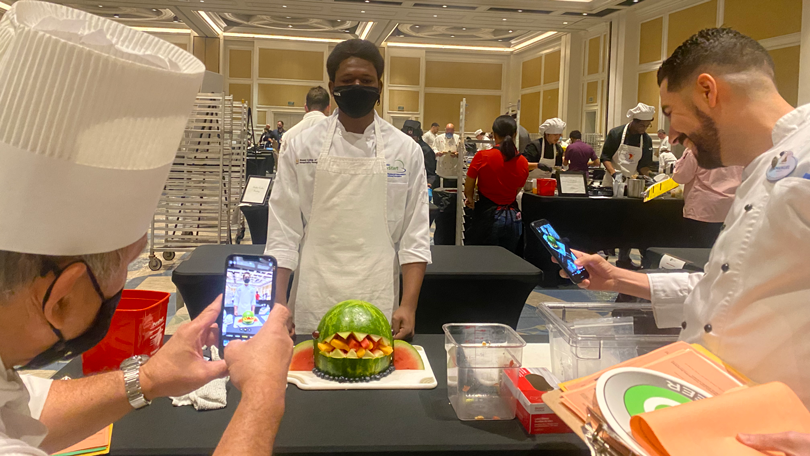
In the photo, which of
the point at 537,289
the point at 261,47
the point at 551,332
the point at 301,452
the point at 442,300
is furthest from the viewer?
the point at 261,47

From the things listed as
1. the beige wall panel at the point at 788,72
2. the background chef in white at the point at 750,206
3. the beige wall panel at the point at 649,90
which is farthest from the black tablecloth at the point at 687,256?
the beige wall panel at the point at 649,90

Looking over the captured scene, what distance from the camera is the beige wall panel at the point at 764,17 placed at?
8.57m

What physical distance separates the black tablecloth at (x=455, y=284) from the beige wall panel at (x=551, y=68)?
534 inches

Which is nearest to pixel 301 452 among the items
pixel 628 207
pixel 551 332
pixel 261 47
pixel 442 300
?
pixel 551 332

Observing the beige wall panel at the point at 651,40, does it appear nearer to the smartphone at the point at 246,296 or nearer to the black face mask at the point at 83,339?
the smartphone at the point at 246,296

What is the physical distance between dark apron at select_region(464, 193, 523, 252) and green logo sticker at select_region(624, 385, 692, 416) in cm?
449

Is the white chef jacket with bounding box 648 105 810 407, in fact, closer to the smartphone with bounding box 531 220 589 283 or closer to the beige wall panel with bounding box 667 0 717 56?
the smartphone with bounding box 531 220 589 283

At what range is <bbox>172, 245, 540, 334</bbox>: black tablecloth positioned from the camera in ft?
8.93

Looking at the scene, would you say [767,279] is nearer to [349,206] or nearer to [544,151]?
[349,206]

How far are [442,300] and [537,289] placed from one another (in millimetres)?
2828

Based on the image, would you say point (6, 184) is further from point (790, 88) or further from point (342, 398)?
point (790, 88)

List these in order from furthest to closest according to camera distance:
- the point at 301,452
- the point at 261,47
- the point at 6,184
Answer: the point at 261,47
the point at 301,452
the point at 6,184

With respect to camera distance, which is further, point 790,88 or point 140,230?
point 790,88

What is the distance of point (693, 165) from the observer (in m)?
4.02
